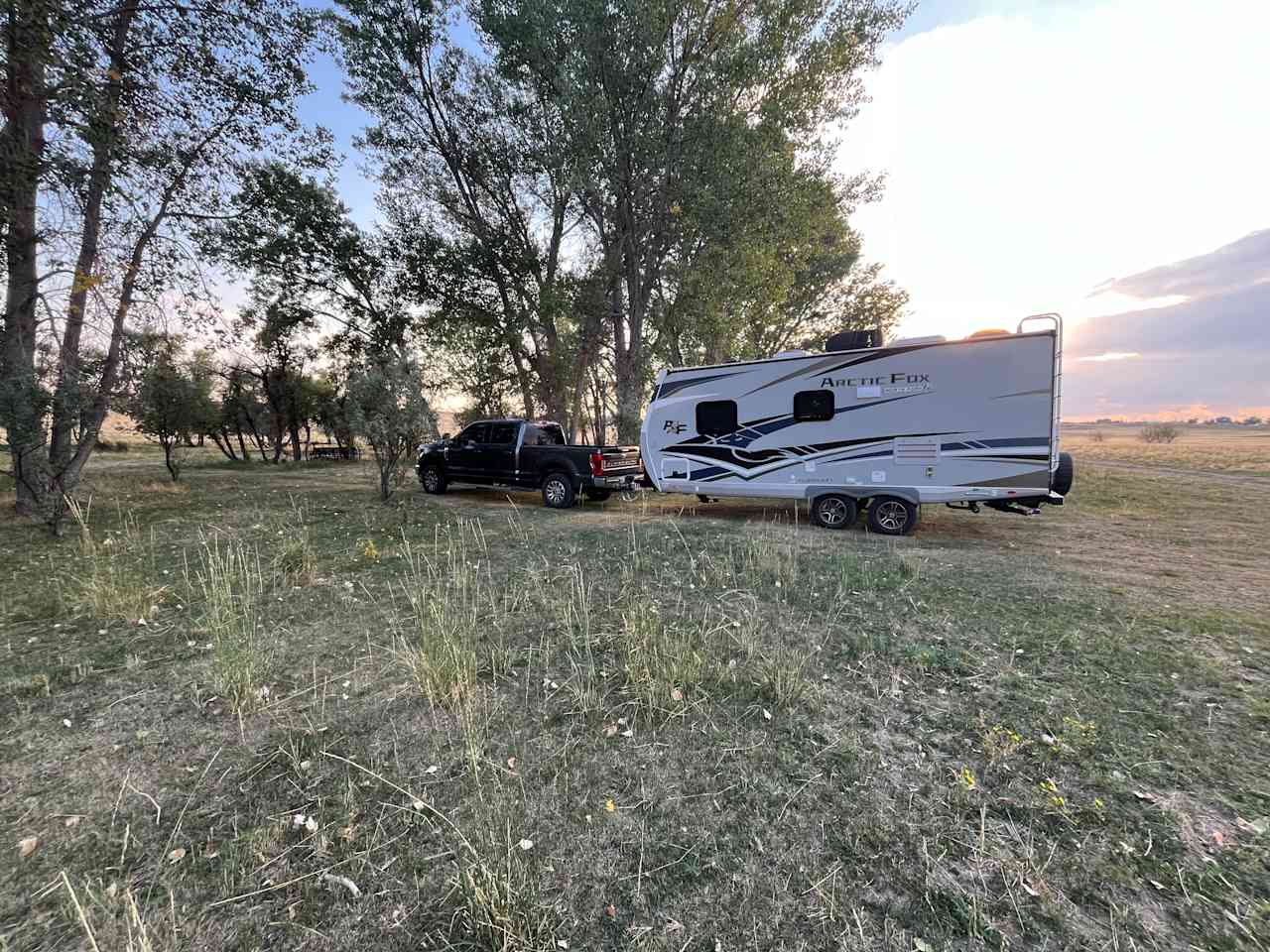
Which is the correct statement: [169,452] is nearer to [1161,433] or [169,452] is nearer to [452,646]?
[452,646]

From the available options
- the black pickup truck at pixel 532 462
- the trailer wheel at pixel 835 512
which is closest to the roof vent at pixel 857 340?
the trailer wheel at pixel 835 512

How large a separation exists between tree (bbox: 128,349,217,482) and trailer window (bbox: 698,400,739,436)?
12488 mm

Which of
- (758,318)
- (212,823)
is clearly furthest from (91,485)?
(758,318)

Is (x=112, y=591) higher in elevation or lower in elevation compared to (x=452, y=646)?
higher

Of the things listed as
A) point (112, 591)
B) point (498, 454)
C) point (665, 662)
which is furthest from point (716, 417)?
point (112, 591)

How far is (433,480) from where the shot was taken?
13633 millimetres

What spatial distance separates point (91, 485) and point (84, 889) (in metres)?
18.1

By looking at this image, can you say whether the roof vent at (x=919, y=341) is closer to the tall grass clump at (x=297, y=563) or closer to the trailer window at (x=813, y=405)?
the trailer window at (x=813, y=405)

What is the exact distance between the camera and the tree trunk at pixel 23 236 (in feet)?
18.0

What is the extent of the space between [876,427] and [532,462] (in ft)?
25.1

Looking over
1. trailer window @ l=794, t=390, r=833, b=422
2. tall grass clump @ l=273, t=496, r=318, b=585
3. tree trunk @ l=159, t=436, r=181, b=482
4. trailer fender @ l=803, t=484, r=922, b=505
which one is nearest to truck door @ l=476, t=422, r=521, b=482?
tall grass clump @ l=273, t=496, r=318, b=585

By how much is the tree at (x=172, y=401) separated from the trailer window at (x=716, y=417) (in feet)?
41.0

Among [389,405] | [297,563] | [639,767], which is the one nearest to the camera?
[639,767]

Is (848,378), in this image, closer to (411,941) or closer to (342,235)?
(411,941)
